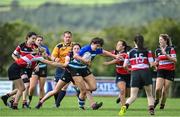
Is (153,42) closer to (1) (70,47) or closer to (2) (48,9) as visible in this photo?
(1) (70,47)

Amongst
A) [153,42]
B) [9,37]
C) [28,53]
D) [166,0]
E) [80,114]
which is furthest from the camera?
[166,0]

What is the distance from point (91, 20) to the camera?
16125cm

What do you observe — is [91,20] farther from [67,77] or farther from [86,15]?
[67,77]

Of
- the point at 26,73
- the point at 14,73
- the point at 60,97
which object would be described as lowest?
the point at 60,97

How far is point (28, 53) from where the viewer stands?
2383 centimetres

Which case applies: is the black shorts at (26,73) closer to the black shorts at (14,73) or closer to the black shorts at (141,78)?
the black shorts at (14,73)

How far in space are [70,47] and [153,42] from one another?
5978 cm

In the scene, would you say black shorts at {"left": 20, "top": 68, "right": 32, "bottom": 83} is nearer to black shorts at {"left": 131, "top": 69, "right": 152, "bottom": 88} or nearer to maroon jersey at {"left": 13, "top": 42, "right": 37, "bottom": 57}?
maroon jersey at {"left": 13, "top": 42, "right": 37, "bottom": 57}

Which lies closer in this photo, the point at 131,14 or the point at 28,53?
the point at 28,53

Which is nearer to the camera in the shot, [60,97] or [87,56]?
[87,56]

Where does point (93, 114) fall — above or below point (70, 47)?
below

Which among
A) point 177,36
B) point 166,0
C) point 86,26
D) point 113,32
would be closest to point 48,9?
point 86,26

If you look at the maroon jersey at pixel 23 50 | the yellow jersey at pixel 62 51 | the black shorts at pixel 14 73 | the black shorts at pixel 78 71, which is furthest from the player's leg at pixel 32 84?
the black shorts at pixel 78 71

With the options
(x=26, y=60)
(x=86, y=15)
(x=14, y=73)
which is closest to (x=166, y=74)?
(x=26, y=60)
